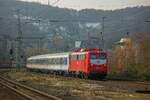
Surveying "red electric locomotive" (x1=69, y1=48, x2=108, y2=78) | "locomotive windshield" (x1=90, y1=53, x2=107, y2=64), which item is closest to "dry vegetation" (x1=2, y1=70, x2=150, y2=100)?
"red electric locomotive" (x1=69, y1=48, x2=108, y2=78)

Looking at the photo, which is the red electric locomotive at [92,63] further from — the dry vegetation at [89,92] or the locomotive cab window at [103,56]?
the dry vegetation at [89,92]

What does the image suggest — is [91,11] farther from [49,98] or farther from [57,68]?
[49,98]

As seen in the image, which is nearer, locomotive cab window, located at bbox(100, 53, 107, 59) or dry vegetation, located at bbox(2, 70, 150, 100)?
dry vegetation, located at bbox(2, 70, 150, 100)

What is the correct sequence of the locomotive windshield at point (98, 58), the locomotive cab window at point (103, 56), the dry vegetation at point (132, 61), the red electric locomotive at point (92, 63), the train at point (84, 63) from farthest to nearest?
→ the dry vegetation at point (132, 61) < the locomotive cab window at point (103, 56) < the locomotive windshield at point (98, 58) < the train at point (84, 63) < the red electric locomotive at point (92, 63)

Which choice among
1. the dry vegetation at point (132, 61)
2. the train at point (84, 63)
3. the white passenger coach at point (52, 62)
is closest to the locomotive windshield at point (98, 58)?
the train at point (84, 63)

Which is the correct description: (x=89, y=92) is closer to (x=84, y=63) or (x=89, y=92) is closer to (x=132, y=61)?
(x=84, y=63)

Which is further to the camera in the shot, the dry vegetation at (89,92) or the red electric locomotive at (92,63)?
the red electric locomotive at (92,63)

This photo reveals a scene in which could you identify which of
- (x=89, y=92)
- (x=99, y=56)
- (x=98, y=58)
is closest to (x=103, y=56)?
(x=99, y=56)

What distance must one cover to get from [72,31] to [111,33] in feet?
87.9

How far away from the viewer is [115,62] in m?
61.3

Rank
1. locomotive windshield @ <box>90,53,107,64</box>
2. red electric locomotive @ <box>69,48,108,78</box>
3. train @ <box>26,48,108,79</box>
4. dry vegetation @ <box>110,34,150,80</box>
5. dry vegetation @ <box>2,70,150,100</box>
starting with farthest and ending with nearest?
dry vegetation @ <box>110,34,150,80</box>, locomotive windshield @ <box>90,53,107,64</box>, train @ <box>26,48,108,79</box>, red electric locomotive @ <box>69,48,108,78</box>, dry vegetation @ <box>2,70,150,100</box>

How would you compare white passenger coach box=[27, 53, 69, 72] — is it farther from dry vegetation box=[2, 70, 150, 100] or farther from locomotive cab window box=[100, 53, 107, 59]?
dry vegetation box=[2, 70, 150, 100]

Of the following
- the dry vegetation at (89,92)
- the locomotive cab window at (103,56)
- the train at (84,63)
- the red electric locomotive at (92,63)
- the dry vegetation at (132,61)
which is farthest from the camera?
the dry vegetation at (132,61)

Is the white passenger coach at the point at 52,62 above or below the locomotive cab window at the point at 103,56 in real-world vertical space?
below
